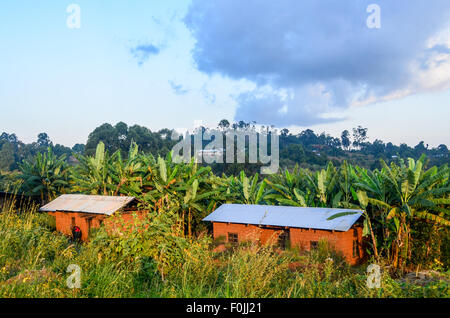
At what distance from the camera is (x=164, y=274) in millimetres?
6516

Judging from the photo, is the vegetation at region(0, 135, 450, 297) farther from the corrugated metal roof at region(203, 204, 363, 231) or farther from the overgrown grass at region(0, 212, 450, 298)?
the corrugated metal roof at region(203, 204, 363, 231)

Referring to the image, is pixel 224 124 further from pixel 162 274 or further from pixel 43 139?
pixel 162 274

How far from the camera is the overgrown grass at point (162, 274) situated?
16.7 ft

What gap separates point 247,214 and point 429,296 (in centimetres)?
843

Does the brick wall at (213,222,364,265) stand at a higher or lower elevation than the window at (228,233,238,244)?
higher

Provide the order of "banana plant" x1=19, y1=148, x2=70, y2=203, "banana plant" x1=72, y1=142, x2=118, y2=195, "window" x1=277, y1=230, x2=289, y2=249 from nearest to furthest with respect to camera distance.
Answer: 1. "window" x1=277, y1=230, x2=289, y2=249
2. "banana plant" x1=72, y1=142, x2=118, y2=195
3. "banana plant" x1=19, y1=148, x2=70, y2=203

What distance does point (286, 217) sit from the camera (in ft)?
40.2

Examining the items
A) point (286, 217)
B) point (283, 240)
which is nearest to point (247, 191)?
point (286, 217)

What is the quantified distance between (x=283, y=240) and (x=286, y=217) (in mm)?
811

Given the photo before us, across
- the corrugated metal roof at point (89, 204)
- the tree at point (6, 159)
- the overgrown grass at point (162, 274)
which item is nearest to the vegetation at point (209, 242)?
the overgrown grass at point (162, 274)

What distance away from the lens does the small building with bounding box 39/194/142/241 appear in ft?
43.6

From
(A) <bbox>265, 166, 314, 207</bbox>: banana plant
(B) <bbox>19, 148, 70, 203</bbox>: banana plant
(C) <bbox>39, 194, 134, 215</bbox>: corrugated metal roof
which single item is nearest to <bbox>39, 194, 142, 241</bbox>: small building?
(C) <bbox>39, 194, 134, 215</bbox>: corrugated metal roof
